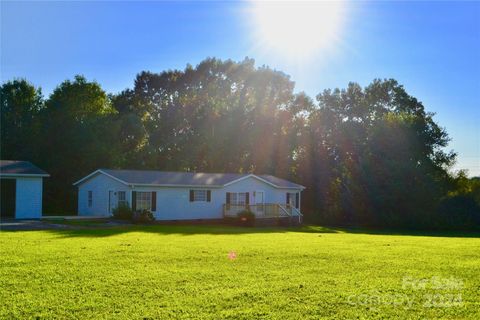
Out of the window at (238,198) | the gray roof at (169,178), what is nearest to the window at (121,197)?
the gray roof at (169,178)

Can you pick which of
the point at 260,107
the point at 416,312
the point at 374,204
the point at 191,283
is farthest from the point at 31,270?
the point at 260,107

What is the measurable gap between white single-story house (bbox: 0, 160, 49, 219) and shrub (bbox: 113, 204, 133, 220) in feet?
15.3

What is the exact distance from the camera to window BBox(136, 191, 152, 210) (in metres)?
30.2

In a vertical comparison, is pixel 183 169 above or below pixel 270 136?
below

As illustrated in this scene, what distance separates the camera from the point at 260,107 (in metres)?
55.3

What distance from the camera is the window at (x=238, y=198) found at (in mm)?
35147

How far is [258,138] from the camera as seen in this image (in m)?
52.4

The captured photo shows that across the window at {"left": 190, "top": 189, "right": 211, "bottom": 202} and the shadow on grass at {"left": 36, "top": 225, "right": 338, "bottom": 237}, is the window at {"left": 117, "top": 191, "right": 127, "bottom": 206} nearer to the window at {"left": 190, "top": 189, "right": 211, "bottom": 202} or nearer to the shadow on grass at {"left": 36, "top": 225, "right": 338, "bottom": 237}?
the window at {"left": 190, "top": 189, "right": 211, "bottom": 202}

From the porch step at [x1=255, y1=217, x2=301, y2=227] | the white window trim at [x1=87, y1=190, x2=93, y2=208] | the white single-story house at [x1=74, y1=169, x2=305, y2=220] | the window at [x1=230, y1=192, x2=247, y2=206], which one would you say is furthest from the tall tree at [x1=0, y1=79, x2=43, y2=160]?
the porch step at [x1=255, y1=217, x2=301, y2=227]

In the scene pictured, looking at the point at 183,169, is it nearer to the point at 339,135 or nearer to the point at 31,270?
the point at 339,135

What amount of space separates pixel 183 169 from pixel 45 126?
1465 cm

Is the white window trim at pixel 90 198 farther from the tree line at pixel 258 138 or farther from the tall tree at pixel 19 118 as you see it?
the tall tree at pixel 19 118

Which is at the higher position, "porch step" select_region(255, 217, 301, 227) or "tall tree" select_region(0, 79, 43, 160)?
"tall tree" select_region(0, 79, 43, 160)

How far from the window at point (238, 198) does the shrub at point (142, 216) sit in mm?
7737
